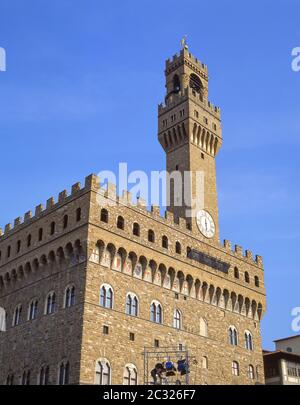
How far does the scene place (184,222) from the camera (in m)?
41.2

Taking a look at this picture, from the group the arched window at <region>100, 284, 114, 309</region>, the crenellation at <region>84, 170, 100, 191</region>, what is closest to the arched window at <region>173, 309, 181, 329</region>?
the arched window at <region>100, 284, 114, 309</region>

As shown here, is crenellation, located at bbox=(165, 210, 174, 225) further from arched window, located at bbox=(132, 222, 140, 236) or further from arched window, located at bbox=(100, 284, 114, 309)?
arched window, located at bbox=(100, 284, 114, 309)

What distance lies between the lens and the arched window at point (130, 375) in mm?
32688

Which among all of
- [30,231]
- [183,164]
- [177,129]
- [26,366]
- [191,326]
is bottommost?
[26,366]

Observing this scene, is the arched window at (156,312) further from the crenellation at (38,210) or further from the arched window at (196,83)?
the arched window at (196,83)

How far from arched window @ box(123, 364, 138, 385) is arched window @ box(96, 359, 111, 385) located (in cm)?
135

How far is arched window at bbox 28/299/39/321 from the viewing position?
36.1 m

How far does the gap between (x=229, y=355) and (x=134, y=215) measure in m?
13.3

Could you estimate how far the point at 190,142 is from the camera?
45938mm

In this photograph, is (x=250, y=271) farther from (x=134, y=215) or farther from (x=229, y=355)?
(x=134, y=215)

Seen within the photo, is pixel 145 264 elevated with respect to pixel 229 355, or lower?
elevated

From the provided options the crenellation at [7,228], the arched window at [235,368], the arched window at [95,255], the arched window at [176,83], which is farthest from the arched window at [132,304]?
the arched window at [176,83]

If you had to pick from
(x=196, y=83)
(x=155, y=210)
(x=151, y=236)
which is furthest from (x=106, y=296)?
(x=196, y=83)
